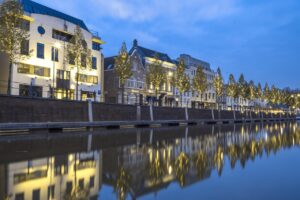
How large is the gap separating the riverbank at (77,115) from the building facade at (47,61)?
32.4ft

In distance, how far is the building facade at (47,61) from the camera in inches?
1818

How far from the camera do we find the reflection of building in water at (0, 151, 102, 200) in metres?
6.95

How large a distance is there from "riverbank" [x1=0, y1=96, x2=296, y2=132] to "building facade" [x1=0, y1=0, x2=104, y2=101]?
9.86 metres

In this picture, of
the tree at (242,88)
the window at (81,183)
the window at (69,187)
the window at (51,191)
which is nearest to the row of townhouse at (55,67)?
the window at (81,183)

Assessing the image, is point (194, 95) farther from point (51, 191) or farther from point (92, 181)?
point (51, 191)

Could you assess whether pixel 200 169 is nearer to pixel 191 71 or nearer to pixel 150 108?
pixel 150 108

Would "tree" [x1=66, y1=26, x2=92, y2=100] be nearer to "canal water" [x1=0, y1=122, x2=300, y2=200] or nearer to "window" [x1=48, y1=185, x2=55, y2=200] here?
"canal water" [x1=0, y1=122, x2=300, y2=200]

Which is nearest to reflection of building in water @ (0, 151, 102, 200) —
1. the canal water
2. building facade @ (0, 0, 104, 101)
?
the canal water

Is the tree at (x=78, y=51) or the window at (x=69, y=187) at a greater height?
the tree at (x=78, y=51)

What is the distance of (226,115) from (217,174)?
198ft

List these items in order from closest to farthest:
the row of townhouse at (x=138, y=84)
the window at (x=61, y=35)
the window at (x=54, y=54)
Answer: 1. the window at (x=54, y=54)
2. the window at (x=61, y=35)
3. the row of townhouse at (x=138, y=84)

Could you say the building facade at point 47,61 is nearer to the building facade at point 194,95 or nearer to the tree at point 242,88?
the building facade at point 194,95

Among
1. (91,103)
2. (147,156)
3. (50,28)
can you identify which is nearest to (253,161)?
(147,156)

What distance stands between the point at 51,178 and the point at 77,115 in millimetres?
24366
